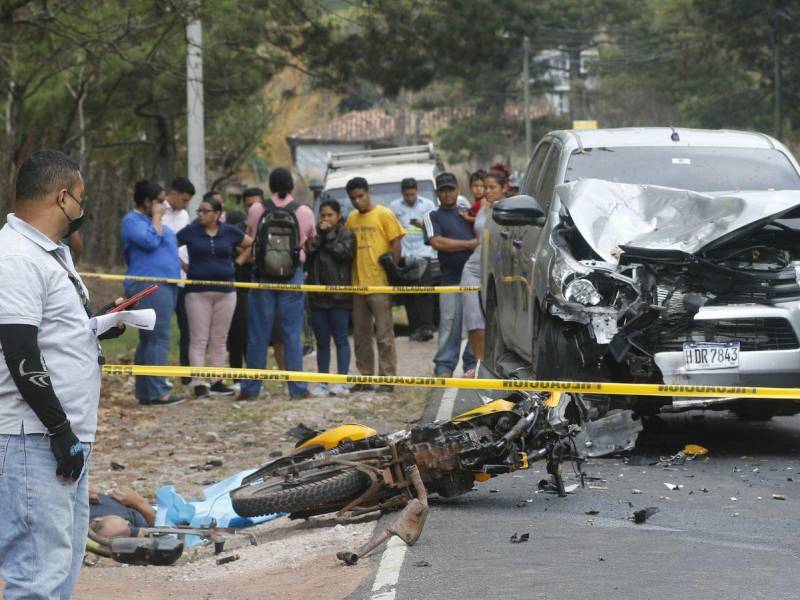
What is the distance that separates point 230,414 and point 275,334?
4.75 feet

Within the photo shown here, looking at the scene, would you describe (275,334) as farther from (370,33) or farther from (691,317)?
(370,33)

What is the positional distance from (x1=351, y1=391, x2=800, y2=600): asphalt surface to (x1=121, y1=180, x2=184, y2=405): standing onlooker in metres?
4.64

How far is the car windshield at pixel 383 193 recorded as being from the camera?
19.4 m

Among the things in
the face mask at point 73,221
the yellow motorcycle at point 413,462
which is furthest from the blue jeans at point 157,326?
the face mask at point 73,221

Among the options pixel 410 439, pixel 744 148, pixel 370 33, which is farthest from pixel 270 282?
pixel 370 33

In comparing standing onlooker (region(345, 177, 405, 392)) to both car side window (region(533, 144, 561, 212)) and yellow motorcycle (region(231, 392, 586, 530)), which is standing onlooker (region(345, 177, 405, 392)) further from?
yellow motorcycle (region(231, 392, 586, 530))

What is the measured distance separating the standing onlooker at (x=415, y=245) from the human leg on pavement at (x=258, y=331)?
350cm

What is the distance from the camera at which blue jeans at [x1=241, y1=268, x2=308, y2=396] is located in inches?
512

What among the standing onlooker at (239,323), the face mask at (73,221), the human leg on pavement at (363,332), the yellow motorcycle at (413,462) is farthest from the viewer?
the standing onlooker at (239,323)

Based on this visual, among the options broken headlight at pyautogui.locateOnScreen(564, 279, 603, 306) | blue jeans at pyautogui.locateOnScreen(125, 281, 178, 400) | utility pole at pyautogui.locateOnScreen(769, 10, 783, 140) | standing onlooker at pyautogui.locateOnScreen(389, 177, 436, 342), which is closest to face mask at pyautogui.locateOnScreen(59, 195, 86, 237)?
broken headlight at pyautogui.locateOnScreen(564, 279, 603, 306)

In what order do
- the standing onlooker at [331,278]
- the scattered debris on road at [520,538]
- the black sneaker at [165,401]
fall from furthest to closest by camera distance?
the standing onlooker at [331,278] → the black sneaker at [165,401] → the scattered debris on road at [520,538]

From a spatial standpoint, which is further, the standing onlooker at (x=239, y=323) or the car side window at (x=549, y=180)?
the standing onlooker at (x=239, y=323)

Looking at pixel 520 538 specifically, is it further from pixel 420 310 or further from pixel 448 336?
pixel 420 310

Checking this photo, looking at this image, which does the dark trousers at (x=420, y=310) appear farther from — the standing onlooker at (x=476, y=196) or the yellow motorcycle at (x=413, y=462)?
the yellow motorcycle at (x=413, y=462)
